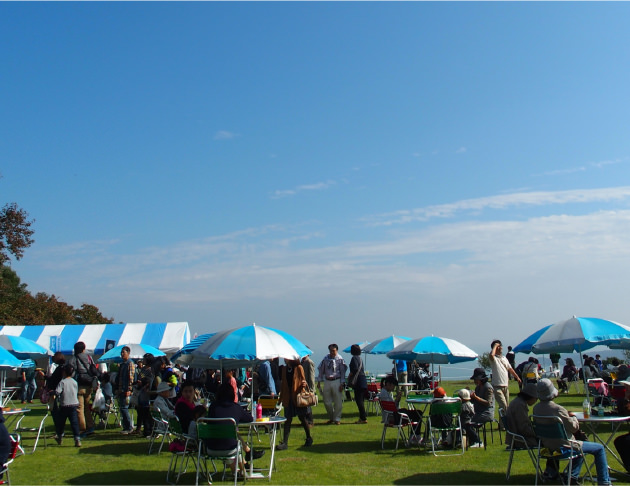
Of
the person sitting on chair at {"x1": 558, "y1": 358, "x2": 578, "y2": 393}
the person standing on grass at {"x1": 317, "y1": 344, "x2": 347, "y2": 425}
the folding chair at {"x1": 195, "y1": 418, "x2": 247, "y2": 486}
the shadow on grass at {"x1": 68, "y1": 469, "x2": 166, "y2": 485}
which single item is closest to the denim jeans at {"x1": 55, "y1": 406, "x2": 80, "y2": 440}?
the shadow on grass at {"x1": 68, "y1": 469, "x2": 166, "y2": 485}

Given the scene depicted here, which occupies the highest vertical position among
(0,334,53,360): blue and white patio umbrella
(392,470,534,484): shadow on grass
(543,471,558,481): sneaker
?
(0,334,53,360): blue and white patio umbrella

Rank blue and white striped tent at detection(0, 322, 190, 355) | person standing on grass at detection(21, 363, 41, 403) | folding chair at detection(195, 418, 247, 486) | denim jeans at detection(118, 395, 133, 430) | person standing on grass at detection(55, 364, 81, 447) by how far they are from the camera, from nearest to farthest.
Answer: folding chair at detection(195, 418, 247, 486) < person standing on grass at detection(55, 364, 81, 447) < denim jeans at detection(118, 395, 133, 430) < person standing on grass at detection(21, 363, 41, 403) < blue and white striped tent at detection(0, 322, 190, 355)

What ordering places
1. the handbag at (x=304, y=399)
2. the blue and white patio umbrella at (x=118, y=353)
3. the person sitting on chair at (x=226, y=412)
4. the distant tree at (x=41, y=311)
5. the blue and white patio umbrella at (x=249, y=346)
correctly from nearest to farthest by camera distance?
the person sitting on chair at (x=226, y=412) → the blue and white patio umbrella at (x=249, y=346) → the handbag at (x=304, y=399) → the blue and white patio umbrella at (x=118, y=353) → the distant tree at (x=41, y=311)

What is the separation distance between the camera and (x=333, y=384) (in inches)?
536

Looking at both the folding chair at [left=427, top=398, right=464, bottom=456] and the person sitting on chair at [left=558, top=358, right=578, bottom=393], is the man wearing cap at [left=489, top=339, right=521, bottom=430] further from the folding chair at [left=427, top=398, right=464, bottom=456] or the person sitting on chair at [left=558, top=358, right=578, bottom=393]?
the person sitting on chair at [left=558, top=358, right=578, bottom=393]

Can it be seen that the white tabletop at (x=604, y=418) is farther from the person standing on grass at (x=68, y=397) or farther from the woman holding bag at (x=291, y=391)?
the person standing on grass at (x=68, y=397)

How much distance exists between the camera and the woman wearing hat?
31.7 ft

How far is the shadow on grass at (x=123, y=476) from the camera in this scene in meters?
7.62

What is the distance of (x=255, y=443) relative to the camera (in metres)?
10.7

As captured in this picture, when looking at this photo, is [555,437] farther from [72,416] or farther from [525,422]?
[72,416]

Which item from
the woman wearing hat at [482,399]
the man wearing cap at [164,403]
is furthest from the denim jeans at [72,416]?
the woman wearing hat at [482,399]

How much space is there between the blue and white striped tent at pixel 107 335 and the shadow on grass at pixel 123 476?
59.4 ft

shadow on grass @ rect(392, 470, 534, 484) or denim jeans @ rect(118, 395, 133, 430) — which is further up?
denim jeans @ rect(118, 395, 133, 430)

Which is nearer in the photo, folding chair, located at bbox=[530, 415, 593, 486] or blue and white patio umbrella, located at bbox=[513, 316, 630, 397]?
folding chair, located at bbox=[530, 415, 593, 486]
